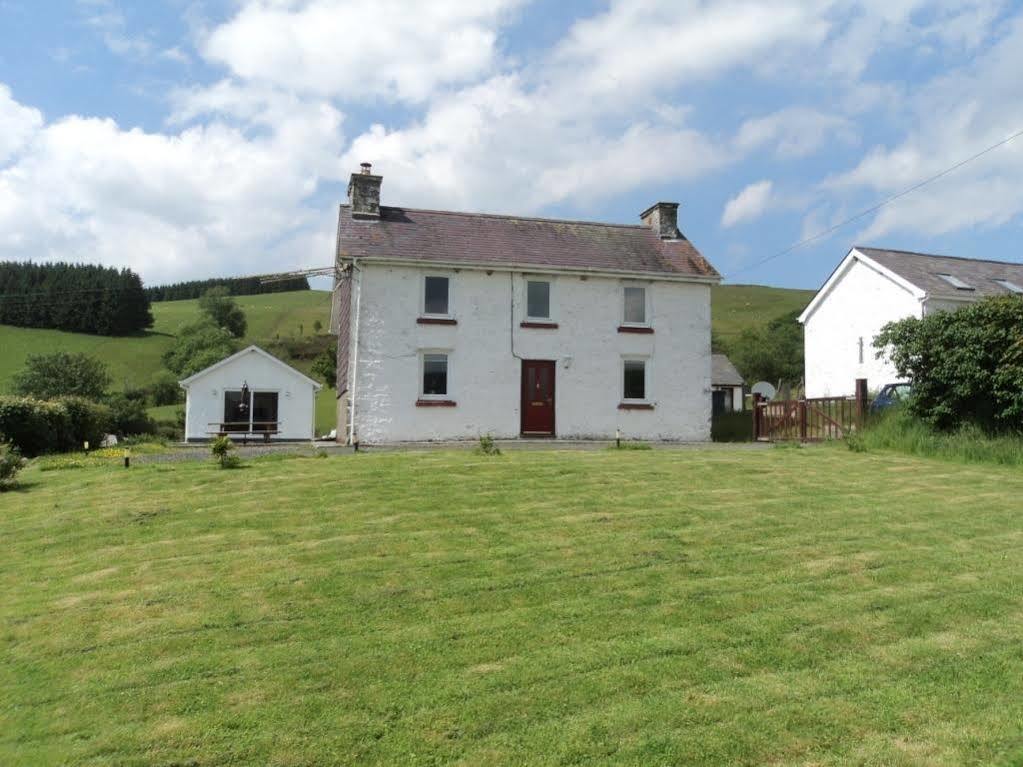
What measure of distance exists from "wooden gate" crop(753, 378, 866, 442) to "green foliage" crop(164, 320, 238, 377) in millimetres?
58445

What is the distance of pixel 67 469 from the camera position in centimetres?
1517

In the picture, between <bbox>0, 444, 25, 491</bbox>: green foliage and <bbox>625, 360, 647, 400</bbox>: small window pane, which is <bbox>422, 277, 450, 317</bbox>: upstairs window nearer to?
<bbox>625, 360, 647, 400</bbox>: small window pane

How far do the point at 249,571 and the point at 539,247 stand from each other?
20256 millimetres

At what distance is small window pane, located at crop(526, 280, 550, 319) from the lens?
25484 millimetres

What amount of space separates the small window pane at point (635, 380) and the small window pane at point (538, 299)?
10.4 ft

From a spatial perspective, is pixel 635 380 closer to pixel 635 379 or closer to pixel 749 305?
pixel 635 379

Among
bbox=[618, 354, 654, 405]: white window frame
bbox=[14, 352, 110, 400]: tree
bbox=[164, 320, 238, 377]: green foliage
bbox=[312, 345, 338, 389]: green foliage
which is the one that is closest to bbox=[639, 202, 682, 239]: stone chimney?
bbox=[618, 354, 654, 405]: white window frame

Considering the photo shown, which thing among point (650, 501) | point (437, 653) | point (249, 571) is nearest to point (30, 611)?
point (249, 571)

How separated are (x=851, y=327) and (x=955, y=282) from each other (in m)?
4.66

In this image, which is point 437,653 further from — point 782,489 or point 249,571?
point 782,489

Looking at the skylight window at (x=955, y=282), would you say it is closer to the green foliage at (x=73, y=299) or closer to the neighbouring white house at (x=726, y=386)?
the neighbouring white house at (x=726, y=386)

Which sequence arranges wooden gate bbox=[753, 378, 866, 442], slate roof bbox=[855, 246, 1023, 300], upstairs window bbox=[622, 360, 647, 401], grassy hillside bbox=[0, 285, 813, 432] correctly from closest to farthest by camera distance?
wooden gate bbox=[753, 378, 866, 442] < upstairs window bbox=[622, 360, 647, 401] < slate roof bbox=[855, 246, 1023, 300] < grassy hillside bbox=[0, 285, 813, 432]

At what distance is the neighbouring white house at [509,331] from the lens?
79.2ft

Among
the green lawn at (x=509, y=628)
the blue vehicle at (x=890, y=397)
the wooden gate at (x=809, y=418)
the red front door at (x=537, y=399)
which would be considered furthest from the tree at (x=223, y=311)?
the green lawn at (x=509, y=628)
